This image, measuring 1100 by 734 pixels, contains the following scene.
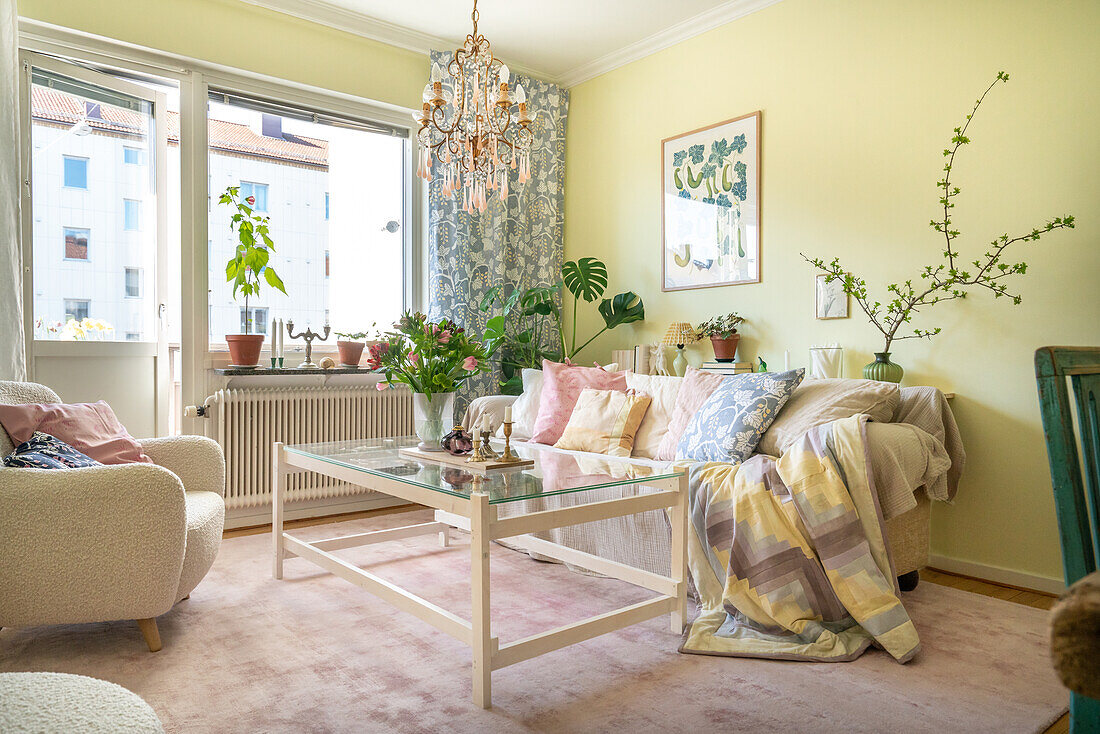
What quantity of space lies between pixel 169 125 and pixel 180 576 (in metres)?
2.64

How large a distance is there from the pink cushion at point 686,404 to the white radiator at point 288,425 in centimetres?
185

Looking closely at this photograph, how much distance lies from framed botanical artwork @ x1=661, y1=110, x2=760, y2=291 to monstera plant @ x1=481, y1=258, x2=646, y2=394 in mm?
358

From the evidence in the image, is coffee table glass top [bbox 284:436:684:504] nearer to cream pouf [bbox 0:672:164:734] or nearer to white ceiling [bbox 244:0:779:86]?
cream pouf [bbox 0:672:164:734]

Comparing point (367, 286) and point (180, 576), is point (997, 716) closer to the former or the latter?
point (180, 576)

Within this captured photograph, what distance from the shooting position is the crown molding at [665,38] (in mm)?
3834

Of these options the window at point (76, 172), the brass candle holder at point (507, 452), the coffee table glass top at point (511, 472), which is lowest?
the coffee table glass top at point (511, 472)

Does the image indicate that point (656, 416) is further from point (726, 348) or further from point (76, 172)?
point (76, 172)

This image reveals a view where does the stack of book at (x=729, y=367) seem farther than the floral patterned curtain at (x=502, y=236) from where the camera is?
No

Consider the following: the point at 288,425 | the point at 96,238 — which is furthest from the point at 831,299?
the point at 96,238

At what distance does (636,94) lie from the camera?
14.8 feet

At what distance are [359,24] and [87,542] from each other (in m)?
3.23

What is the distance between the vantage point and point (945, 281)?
3.07m

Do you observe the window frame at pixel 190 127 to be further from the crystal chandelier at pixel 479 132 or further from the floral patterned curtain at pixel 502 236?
the crystal chandelier at pixel 479 132

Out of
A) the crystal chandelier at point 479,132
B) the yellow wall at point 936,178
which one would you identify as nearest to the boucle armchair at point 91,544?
the crystal chandelier at point 479,132
